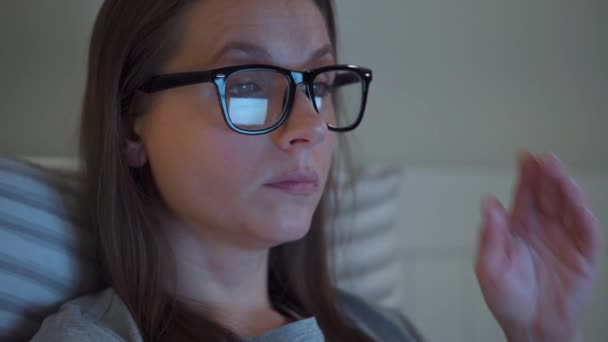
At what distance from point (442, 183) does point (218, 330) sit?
31.9 inches

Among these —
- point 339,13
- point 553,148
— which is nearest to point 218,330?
point 339,13

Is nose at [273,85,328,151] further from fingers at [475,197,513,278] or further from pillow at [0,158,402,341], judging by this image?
pillow at [0,158,402,341]

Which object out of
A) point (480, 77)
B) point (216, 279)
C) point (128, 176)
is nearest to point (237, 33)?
point (128, 176)

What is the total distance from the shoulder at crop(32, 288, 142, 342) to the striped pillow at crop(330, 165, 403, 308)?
0.51 metres

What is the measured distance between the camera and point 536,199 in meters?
0.86

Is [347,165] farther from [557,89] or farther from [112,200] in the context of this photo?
[557,89]

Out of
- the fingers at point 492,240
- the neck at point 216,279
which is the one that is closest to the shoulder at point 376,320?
the neck at point 216,279

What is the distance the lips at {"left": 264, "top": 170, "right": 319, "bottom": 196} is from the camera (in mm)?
840

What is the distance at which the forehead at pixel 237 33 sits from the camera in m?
0.83

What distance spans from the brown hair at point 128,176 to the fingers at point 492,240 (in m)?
0.39

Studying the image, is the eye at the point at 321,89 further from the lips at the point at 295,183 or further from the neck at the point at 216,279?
the neck at the point at 216,279

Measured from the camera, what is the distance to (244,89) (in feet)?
2.70

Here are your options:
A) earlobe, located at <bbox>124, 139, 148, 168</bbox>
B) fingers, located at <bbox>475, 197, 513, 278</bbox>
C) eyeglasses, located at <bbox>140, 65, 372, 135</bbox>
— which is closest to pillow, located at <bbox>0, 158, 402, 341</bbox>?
earlobe, located at <bbox>124, 139, 148, 168</bbox>

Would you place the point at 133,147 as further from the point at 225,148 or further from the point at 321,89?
the point at 321,89
